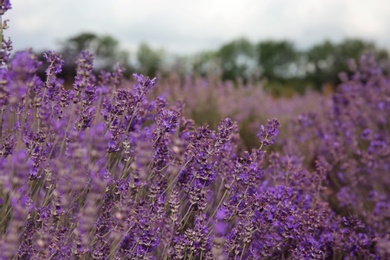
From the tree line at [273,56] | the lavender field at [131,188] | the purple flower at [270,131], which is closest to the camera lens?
the lavender field at [131,188]

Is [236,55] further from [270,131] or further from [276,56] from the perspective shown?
[270,131]

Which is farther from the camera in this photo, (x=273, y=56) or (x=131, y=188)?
(x=273, y=56)

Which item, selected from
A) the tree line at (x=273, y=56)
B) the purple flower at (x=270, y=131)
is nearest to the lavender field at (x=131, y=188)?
the purple flower at (x=270, y=131)

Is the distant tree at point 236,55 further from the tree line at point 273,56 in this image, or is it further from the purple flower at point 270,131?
the purple flower at point 270,131

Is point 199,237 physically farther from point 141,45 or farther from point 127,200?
point 141,45

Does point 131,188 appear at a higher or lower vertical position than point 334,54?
higher

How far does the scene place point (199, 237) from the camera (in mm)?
2330

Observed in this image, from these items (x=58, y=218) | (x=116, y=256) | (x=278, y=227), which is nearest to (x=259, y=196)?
(x=278, y=227)

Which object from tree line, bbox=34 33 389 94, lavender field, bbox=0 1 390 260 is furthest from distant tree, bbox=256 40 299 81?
lavender field, bbox=0 1 390 260

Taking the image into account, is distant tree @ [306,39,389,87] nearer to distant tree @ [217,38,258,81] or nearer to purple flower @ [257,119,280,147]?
distant tree @ [217,38,258,81]

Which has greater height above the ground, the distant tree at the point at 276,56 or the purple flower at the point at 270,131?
the purple flower at the point at 270,131

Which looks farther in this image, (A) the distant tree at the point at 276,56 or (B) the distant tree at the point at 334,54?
(A) the distant tree at the point at 276,56

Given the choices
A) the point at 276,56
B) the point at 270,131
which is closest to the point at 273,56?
the point at 276,56

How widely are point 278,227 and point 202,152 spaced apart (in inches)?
25.5
